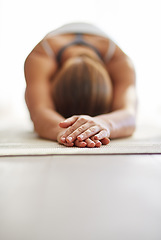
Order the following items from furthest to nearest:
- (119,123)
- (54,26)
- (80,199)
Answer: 1. (54,26)
2. (119,123)
3. (80,199)

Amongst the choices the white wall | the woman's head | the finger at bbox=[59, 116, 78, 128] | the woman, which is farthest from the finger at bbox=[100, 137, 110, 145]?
the white wall

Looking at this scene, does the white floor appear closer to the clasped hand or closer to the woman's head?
the clasped hand

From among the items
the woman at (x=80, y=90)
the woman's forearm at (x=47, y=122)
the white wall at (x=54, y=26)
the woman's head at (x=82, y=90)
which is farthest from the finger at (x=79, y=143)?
the white wall at (x=54, y=26)

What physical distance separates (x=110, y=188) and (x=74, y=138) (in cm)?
22

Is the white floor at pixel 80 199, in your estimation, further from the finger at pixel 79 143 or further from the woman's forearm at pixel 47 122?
the woman's forearm at pixel 47 122

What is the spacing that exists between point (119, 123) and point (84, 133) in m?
0.20

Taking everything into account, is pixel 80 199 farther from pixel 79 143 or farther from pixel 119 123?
pixel 119 123

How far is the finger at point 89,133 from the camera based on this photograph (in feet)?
1.77

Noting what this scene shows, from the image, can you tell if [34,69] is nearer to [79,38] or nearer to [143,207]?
[79,38]

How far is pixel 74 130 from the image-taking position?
588 mm

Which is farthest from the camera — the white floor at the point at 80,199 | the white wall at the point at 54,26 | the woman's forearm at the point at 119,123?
the white wall at the point at 54,26

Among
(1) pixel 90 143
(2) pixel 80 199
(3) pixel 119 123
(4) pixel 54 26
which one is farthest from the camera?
(4) pixel 54 26

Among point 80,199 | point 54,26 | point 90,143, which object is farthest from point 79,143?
point 54,26

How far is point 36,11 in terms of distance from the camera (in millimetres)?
2111
